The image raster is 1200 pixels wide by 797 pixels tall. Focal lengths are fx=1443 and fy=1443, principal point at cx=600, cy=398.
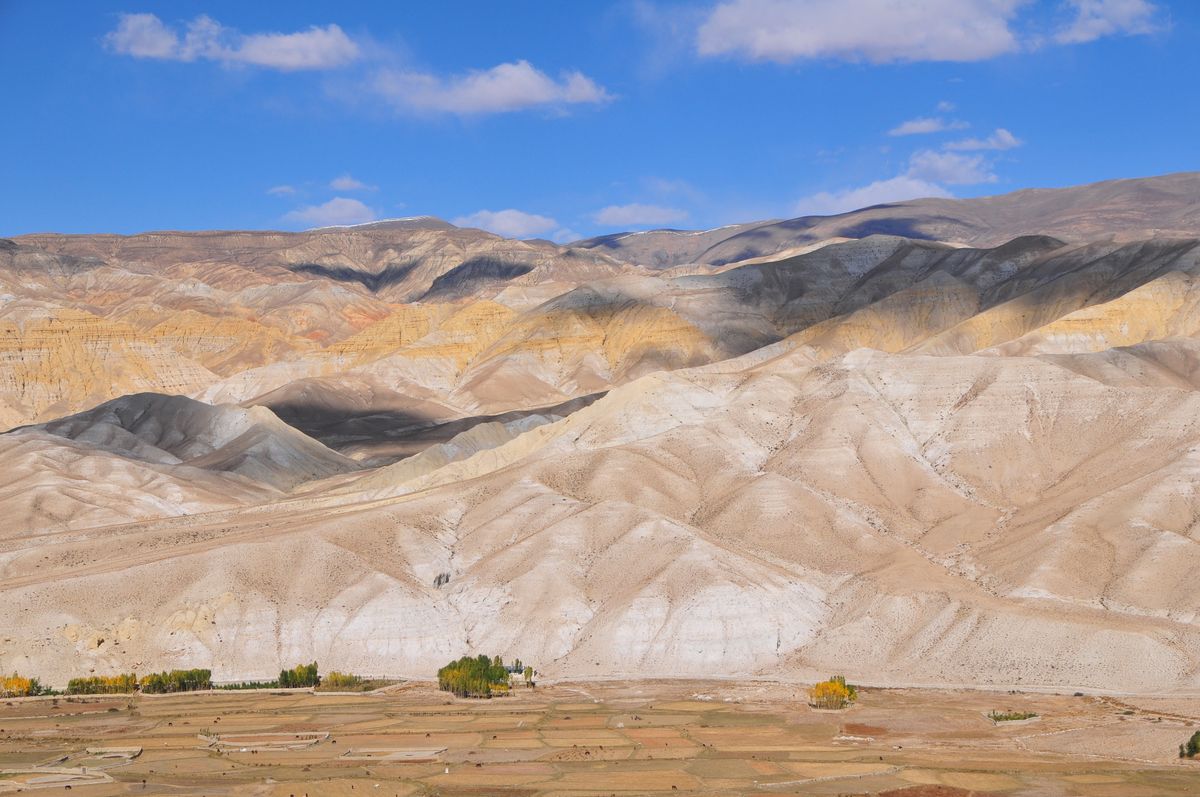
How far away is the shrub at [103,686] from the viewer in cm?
6700

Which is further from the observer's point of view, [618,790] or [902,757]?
[902,757]

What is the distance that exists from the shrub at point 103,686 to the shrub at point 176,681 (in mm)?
593

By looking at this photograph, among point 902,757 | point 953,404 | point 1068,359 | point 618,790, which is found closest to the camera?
point 618,790

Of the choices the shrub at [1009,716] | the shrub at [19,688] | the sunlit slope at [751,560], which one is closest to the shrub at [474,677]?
the sunlit slope at [751,560]

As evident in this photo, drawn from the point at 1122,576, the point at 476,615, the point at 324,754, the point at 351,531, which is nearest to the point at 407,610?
the point at 476,615

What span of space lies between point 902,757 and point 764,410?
52153mm

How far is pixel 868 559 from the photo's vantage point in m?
79.2

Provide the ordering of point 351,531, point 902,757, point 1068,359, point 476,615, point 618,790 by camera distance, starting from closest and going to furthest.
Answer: point 618,790, point 902,757, point 476,615, point 351,531, point 1068,359

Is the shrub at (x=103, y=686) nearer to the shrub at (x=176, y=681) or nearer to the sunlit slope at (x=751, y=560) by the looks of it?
the shrub at (x=176, y=681)

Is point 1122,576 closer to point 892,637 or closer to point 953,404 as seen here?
point 892,637

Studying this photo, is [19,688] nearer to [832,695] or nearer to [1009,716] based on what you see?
[832,695]

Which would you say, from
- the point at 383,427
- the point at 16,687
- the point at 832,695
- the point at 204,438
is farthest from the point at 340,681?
Answer: the point at 383,427

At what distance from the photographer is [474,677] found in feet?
216

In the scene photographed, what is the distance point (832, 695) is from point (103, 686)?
3361 centimetres
